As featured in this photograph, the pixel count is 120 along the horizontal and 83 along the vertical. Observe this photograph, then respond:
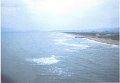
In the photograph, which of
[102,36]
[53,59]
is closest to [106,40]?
[102,36]

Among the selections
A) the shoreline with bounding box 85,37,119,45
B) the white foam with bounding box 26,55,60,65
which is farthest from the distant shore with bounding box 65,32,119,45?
the white foam with bounding box 26,55,60,65

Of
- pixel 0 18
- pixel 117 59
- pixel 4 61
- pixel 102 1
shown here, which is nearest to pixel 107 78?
pixel 117 59

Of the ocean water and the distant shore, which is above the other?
the distant shore

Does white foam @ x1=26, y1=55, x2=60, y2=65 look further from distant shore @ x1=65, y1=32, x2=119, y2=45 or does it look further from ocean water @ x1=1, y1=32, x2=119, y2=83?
distant shore @ x1=65, y1=32, x2=119, y2=45

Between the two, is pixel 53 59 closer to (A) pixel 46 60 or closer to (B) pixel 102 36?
(A) pixel 46 60

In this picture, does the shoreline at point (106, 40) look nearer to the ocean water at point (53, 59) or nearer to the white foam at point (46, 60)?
A: the ocean water at point (53, 59)

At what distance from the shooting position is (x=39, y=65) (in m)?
2.28

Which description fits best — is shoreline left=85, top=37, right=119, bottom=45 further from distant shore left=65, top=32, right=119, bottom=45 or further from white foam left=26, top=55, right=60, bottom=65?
white foam left=26, top=55, right=60, bottom=65

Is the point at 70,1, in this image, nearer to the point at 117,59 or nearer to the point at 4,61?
the point at 117,59

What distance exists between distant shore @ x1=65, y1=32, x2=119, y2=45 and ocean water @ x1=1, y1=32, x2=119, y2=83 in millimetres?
40

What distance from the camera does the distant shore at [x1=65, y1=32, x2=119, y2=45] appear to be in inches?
89.0

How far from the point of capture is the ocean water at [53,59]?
2266mm

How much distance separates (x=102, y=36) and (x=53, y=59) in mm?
536

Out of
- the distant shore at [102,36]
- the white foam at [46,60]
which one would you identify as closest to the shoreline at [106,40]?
the distant shore at [102,36]
